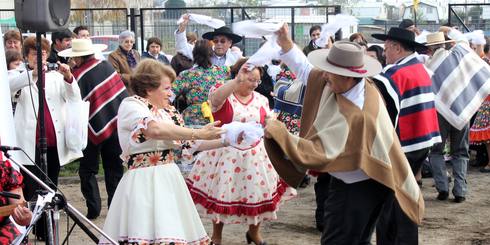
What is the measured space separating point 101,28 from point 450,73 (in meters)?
7.03

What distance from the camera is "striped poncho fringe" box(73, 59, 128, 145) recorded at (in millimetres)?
8547

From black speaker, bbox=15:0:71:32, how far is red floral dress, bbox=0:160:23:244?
1.66 meters

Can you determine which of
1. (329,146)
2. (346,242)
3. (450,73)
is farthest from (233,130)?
(450,73)

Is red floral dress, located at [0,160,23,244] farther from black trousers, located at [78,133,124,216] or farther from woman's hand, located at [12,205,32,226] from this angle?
black trousers, located at [78,133,124,216]

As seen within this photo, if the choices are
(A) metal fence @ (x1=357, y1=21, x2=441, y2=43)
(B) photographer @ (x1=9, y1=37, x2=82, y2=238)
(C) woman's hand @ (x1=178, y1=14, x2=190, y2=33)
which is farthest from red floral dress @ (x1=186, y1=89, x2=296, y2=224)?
(A) metal fence @ (x1=357, y1=21, x2=441, y2=43)

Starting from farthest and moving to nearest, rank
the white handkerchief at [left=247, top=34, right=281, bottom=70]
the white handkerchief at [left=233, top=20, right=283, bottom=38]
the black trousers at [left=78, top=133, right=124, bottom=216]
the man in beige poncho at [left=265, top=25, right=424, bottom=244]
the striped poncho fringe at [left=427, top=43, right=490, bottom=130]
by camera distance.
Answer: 1. the striped poncho fringe at [left=427, top=43, right=490, bottom=130]
2. the black trousers at [left=78, top=133, right=124, bottom=216]
3. the white handkerchief at [left=247, top=34, right=281, bottom=70]
4. the white handkerchief at [left=233, top=20, right=283, bottom=38]
5. the man in beige poncho at [left=265, top=25, right=424, bottom=244]

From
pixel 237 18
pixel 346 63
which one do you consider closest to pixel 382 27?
pixel 237 18

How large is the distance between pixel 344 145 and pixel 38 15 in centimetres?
276

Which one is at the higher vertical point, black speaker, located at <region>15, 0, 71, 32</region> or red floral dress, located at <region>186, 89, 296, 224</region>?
black speaker, located at <region>15, 0, 71, 32</region>

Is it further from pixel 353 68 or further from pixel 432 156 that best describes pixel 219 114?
pixel 432 156

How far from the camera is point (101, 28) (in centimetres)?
1448

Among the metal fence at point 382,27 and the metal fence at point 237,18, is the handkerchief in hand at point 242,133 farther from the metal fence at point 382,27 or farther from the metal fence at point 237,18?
the metal fence at point 382,27

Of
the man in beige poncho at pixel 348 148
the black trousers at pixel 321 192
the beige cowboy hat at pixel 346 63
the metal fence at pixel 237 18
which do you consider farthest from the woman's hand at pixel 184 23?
the beige cowboy hat at pixel 346 63

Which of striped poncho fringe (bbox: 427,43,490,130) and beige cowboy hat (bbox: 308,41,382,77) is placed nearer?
beige cowboy hat (bbox: 308,41,382,77)
